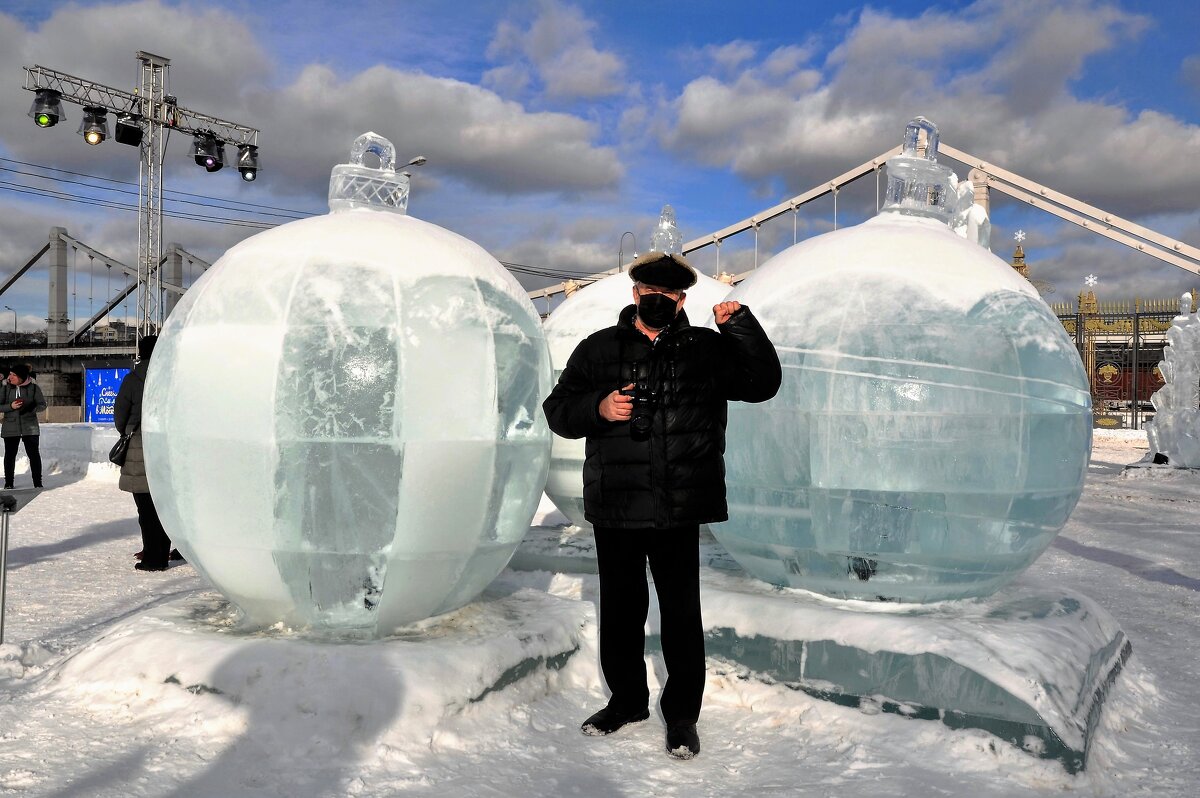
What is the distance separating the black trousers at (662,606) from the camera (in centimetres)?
275

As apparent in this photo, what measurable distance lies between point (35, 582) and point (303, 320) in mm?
3618

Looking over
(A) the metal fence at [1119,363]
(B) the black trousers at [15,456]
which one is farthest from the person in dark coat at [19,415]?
(A) the metal fence at [1119,363]

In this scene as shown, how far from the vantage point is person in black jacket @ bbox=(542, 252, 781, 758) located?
264 cm

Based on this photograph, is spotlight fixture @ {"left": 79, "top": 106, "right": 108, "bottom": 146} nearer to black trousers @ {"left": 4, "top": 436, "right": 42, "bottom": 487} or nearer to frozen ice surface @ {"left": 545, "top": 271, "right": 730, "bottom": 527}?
black trousers @ {"left": 4, "top": 436, "right": 42, "bottom": 487}

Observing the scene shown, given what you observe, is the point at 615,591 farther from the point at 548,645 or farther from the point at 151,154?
the point at 151,154

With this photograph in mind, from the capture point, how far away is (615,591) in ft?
9.35

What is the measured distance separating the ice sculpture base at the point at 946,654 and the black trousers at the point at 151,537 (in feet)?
12.4

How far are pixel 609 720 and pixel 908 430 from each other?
1.38 m

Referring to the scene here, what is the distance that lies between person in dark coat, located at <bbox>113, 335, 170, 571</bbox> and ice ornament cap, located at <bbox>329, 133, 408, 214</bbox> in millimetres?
2775

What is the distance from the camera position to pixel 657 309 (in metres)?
2.75

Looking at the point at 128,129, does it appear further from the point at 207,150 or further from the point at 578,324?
the point at 578,324

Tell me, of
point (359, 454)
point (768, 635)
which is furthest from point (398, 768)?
point (768, 635)

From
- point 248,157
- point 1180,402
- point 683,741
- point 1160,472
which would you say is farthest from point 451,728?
point 248,157

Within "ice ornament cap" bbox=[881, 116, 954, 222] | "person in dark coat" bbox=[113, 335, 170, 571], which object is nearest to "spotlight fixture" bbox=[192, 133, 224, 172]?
"person in dark coat" bbox=[113, 335, 170, 571]
